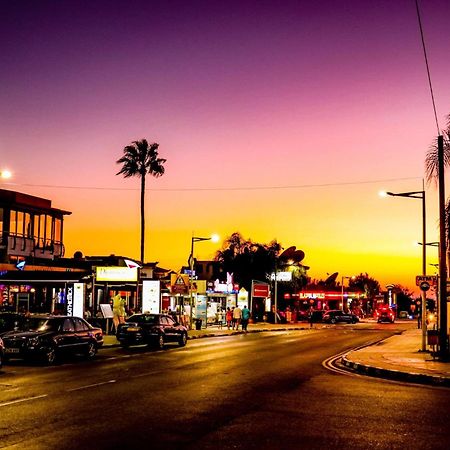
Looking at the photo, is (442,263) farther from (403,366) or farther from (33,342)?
(33,342)

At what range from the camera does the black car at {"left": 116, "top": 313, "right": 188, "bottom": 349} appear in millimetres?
29266

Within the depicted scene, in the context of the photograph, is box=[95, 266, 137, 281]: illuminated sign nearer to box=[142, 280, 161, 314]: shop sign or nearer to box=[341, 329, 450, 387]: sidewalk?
box=[142, 280, 161, 314]: shop sign

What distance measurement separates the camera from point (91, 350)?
77.8 ft

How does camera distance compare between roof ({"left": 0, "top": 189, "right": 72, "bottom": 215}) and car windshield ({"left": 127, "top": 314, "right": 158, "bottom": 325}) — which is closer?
car windshield ({"left": 127, "top": 314, "right": 158, "bottom": 325})

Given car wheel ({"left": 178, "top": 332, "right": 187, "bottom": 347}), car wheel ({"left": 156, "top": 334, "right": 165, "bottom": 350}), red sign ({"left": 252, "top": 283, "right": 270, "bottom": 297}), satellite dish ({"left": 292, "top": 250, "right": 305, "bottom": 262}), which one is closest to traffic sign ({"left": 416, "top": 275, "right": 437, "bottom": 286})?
car wheel ({"left": 156, "top": 334, "right": 165, "bottom": 350})

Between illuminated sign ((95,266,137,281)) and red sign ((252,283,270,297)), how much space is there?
81.5 feet

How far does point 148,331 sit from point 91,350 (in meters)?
5.76

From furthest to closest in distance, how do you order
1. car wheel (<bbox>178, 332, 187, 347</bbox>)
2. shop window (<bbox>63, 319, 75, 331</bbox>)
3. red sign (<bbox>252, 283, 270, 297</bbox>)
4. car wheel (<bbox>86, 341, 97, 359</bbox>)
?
red sign (<bbox>252, 283, 270, 297</bbox>) < car wheel (<bbox>178, 332, 187, 347</bbox>) < car wheel (<bbox>86, 341, 97, 359</bbox>) < shop window (<bbox>63, 319, 75, 331</bbox>)

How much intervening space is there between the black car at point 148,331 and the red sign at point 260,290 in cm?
3127

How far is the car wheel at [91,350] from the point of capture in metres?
23.5

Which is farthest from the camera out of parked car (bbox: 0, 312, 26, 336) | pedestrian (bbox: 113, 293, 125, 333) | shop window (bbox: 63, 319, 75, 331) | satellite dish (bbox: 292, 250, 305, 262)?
satellite dish (bbox: 292, 250, 305, 262)

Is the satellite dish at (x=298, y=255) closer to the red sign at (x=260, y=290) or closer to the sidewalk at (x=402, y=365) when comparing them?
the red sign at (x=260, y=290)

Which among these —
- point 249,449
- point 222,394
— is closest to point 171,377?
point 222,394

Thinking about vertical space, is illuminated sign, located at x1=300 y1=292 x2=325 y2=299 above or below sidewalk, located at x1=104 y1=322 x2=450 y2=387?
above
